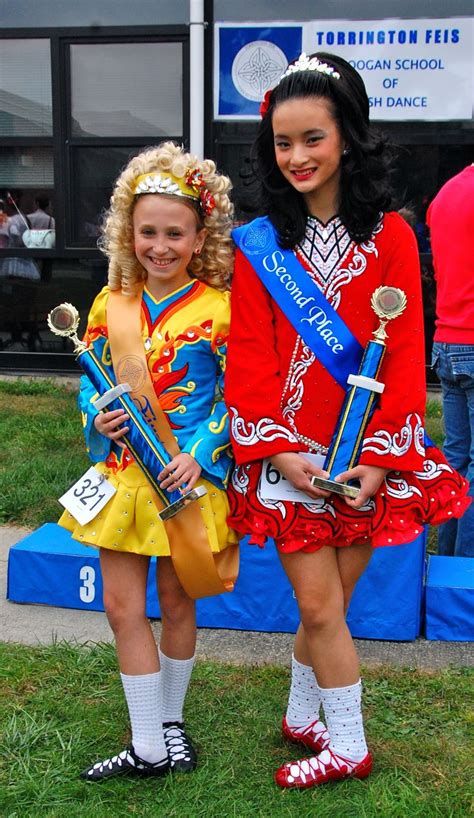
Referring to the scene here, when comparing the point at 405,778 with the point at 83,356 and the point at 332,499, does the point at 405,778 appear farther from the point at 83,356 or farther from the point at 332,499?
the point at 83,356

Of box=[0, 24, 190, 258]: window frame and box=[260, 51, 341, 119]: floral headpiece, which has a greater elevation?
box=[0, 24, 190, 258]: window frame

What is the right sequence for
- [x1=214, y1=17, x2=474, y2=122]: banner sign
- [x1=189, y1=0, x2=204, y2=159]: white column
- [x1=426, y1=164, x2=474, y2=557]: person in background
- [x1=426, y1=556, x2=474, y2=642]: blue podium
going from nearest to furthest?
[x1=426, y1=556, x2=474, y2=642]: blue podium → [x1=426, y1=164, x2=474, y2=557]: person in background → [x1=189, y1=0, x2=204, y2=159]: white column → [x1=214, y1=17, x2=474, y2=122]: banner sign

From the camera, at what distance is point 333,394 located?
2.25m

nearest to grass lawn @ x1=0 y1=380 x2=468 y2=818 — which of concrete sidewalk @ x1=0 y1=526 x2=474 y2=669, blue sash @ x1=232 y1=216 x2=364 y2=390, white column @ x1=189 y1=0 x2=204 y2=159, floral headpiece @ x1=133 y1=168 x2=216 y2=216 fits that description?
concrete sidewalk @ x1=0 y1=526 x2=474 y2=669

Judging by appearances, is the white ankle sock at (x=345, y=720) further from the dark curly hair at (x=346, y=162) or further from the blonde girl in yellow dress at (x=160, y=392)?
the dark curly hair at (x=346, y=162)

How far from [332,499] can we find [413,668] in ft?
3.94

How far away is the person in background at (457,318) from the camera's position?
3850 mm

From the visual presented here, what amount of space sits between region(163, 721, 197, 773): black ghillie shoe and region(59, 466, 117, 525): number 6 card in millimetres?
691

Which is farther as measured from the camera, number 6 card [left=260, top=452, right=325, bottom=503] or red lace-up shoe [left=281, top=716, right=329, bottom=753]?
red lace-up shoe [left=281, top=716, right=329, bottom=753]

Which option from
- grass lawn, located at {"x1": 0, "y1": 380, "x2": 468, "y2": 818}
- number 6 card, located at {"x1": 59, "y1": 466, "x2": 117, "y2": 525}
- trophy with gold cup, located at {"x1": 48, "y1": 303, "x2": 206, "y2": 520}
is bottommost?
grass lawn, located at {"x1": 0, "y1": 380, "x2": 468, "y2": 818}

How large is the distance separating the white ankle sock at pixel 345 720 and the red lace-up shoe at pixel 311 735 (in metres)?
0.11

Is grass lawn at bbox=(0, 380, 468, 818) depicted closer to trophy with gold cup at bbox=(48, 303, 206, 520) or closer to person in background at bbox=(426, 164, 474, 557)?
trophy with gold cup at bbox=(48, 303, 206, 520)

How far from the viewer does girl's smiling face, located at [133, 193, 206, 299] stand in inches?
92.0

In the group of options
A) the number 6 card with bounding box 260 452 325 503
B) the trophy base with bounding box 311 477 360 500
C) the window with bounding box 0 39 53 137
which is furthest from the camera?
the window with bounding box 0 39 53 137
